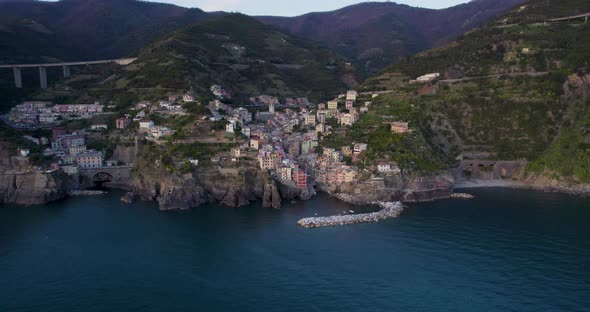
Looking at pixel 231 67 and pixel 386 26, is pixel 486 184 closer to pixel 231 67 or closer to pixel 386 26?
pixel 231 67

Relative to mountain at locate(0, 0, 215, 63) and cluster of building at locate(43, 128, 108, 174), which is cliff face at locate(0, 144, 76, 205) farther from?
mountain at locate(0, 0, 215, 63)

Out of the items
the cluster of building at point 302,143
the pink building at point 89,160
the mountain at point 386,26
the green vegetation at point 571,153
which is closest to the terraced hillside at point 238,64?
the cluster of building at point 302,143

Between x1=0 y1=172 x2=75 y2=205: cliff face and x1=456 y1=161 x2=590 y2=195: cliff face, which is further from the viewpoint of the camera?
x1=456 y1=161 x2=590 y2=195: cliff face

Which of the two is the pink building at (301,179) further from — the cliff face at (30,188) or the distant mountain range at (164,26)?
the distant mountain range at (164,26)

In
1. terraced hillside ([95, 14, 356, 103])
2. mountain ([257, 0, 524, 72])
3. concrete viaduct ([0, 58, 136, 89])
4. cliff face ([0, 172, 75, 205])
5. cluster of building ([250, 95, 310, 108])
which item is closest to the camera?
cliff face ([0, 172, 75, 205])

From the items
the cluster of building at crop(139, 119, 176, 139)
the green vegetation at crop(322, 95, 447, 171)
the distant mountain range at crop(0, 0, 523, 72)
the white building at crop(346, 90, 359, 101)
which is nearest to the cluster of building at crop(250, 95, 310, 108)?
the white building at crop(346, 90, 359, 101)

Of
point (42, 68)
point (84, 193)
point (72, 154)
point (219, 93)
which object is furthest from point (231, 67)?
point (84, 193)
